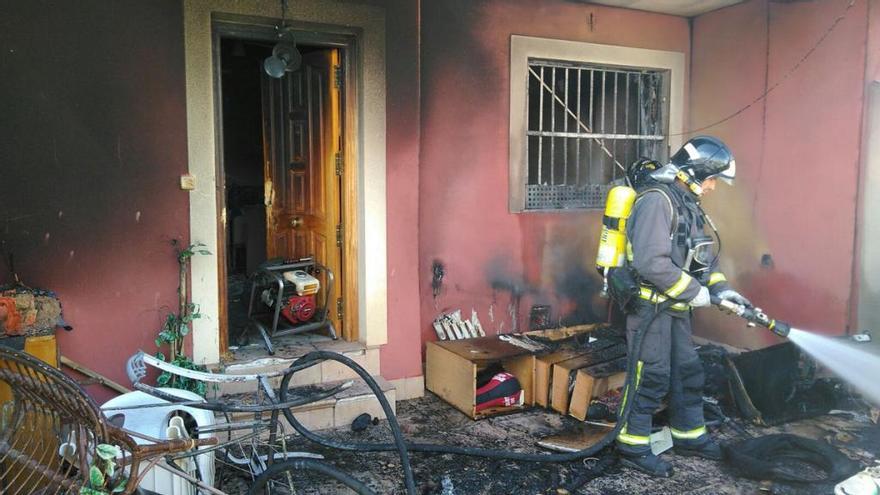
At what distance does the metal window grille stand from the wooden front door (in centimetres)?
195

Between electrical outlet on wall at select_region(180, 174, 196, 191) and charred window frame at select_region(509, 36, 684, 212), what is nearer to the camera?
electrical outlet on wall at select_region(180, 174, 196, 191)

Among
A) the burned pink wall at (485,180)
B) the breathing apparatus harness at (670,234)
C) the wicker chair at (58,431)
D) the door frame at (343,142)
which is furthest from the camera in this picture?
the burned pink wall at (485,180)

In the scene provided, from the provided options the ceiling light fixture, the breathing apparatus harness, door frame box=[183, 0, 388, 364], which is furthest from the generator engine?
the breathing apparatus harness

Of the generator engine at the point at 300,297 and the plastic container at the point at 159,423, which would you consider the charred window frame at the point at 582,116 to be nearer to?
the generator engine at the point at 300,297

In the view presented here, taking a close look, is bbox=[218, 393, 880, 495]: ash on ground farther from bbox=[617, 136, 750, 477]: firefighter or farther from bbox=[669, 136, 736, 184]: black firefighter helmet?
bbox=[669, 136, 736, 184]: black firefighter helmet

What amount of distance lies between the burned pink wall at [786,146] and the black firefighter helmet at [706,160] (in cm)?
195

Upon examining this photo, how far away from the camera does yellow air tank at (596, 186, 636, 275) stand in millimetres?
4621

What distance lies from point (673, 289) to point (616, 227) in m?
0.61

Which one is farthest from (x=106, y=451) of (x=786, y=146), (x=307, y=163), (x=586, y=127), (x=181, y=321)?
(x=786, y=146)

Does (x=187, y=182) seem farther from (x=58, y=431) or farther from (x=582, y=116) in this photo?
(x=582, y=116)

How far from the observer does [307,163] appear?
20.9ft

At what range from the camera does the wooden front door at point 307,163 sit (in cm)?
580

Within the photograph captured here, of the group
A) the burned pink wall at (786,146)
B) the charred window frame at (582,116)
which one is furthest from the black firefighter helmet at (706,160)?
the charred window frame at (582,116)

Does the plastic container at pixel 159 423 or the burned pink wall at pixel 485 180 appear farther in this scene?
the burned pink wall at pixel 485 180
